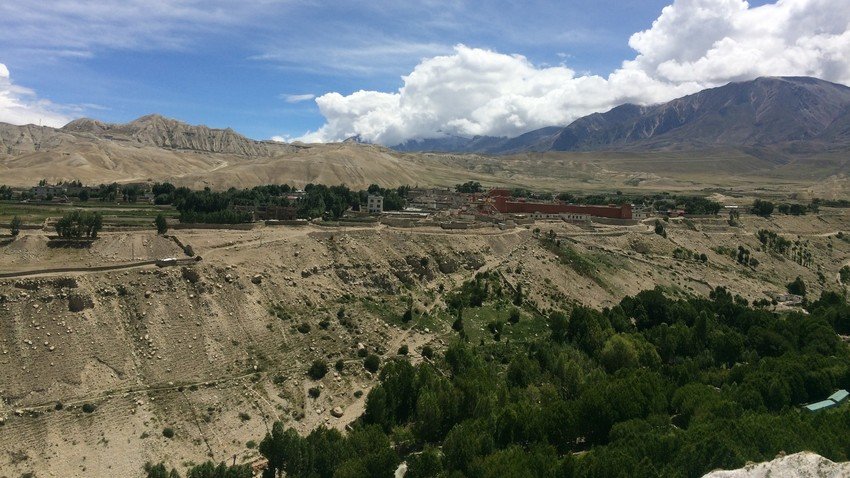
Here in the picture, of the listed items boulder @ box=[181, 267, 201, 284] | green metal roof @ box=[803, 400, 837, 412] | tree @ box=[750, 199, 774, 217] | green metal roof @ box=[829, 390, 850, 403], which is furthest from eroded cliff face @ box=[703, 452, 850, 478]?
tree @ box=[750, 199, 774, 217]

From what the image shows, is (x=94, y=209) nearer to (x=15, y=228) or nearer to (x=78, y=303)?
(x=15, y=228)

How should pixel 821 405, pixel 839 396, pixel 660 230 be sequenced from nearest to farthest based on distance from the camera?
pixel 821 405, pixel 839 396, pixel 660 230

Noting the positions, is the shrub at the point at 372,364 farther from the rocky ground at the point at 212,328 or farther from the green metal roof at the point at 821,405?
the green metal roof at the point at 821,405

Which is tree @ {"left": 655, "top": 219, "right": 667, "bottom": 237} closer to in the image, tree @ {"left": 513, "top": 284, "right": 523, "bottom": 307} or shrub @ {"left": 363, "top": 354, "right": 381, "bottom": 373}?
tree @ {"left": 513, "top": 284, "right": 523, "bottom": 307}

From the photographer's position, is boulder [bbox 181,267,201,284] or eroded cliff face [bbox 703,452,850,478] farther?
boulder [bbox 181,267,201,284]

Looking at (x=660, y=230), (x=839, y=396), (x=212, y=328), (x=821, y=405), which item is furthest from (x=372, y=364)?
(x=660, y=230)

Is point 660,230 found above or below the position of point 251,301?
above

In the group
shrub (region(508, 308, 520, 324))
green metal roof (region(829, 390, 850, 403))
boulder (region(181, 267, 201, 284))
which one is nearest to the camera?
green metal roof (region(829, 390, 850, 403))
